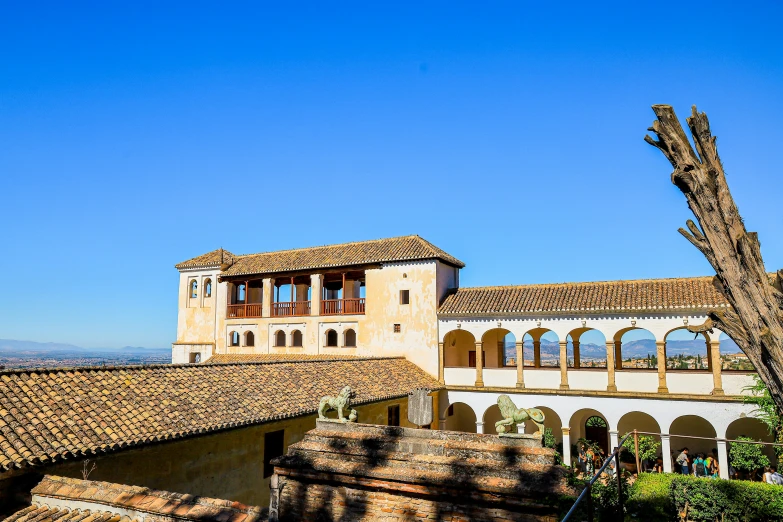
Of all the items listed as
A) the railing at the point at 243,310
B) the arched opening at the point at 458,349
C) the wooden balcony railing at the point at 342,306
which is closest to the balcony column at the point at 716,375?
the arched opening at the point at 458,349

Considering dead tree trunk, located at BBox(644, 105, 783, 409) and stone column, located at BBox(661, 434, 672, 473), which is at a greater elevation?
dead tree trunk, located at BBox(644, 105, 783, 409)

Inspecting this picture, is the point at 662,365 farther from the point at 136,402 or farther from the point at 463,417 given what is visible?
the point at 136,402

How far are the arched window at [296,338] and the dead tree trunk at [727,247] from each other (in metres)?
27.2

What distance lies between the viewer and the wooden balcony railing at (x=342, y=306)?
29375mm

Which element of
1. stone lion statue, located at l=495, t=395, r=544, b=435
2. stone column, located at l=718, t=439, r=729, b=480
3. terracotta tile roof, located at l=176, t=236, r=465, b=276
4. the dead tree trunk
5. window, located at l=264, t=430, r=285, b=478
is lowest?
stone column, located at l=718, t=439, r=729, b=480

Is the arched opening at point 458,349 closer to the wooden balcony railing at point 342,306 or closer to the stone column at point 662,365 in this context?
the wooden balcony railing at point 342,306

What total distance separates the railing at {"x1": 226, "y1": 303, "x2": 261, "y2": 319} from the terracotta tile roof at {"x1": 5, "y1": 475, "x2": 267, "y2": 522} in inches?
882

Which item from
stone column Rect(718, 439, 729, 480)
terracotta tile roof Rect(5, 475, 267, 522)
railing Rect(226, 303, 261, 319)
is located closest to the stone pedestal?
terracotta tile roof Rect(5, 475, 267, 522)

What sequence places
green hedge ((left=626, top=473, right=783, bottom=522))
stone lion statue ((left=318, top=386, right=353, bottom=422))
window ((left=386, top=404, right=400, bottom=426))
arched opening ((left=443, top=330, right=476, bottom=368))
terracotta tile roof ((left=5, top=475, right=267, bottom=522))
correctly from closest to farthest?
terracotta tile roof ((left=5, top=475, right=267, bottom=522)) → stone lion statue ((left=318, top=386, right=353, bottom=422)) → green hedge ((left=626, top=473, right=783, bottom=522)) → window ((left=386, top=404, right=400, bottom=426)) → arched opening ((left=443, top=330, right=476, bottom=368))

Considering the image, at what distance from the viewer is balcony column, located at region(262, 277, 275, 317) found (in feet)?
103

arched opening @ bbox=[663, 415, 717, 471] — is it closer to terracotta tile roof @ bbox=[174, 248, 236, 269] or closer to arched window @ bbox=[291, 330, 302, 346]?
arched window @ bbox=[291, 330, 302, 346]

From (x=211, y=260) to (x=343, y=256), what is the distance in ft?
30.6

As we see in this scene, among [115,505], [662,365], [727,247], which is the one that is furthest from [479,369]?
[727,247]

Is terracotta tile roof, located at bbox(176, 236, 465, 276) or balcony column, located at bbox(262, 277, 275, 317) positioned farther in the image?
balcony column, located at bbox(262, 277, 275, 317)
